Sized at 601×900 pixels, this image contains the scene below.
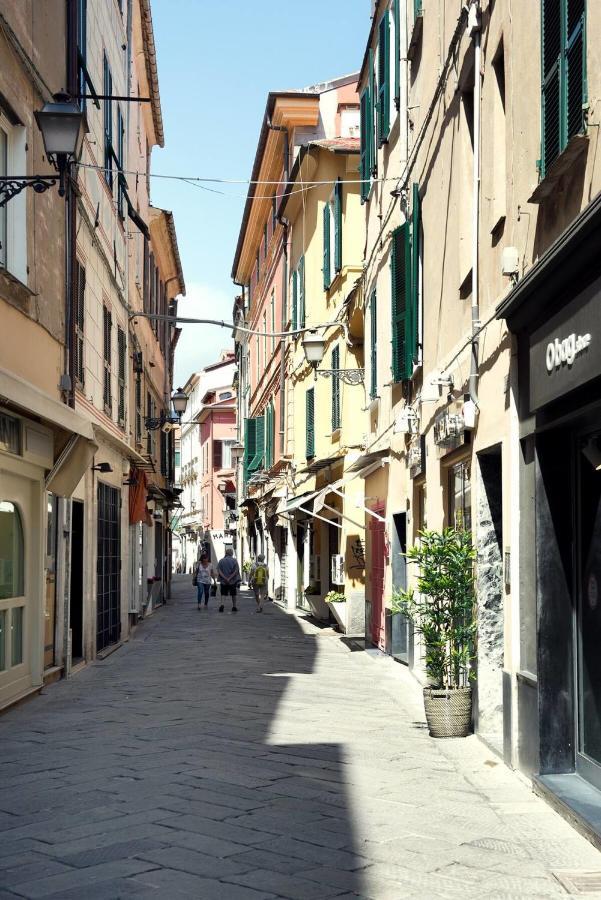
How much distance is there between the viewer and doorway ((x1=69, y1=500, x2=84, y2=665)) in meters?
16.2

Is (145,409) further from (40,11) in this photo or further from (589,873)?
(589,873)

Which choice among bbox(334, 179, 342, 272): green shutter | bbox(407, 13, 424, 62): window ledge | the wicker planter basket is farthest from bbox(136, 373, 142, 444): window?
the wicker planter basket

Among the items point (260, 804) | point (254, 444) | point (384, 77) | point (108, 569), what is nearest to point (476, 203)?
point (260, 804)

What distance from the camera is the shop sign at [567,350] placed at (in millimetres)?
6238

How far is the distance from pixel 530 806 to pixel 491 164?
489cm

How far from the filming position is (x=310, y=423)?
83.6 ft

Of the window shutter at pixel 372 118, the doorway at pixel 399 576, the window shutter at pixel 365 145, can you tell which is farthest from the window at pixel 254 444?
the doorway at pixel 399 576

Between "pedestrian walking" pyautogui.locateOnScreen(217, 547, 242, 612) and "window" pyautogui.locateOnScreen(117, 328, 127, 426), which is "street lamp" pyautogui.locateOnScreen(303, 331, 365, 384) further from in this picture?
"pedestrian walking" pyautogui.locateOnScreen(217, 547, 242, 612)

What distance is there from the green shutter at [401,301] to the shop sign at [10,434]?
179 inches

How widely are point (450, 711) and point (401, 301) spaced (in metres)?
6.02

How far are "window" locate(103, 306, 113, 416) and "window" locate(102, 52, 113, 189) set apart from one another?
214 cm

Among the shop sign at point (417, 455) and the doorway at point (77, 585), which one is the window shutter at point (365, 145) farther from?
the doorway at point (77, 585)

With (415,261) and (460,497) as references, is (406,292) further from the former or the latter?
(460,497)

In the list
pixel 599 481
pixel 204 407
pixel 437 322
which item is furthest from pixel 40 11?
pixel 204 407
